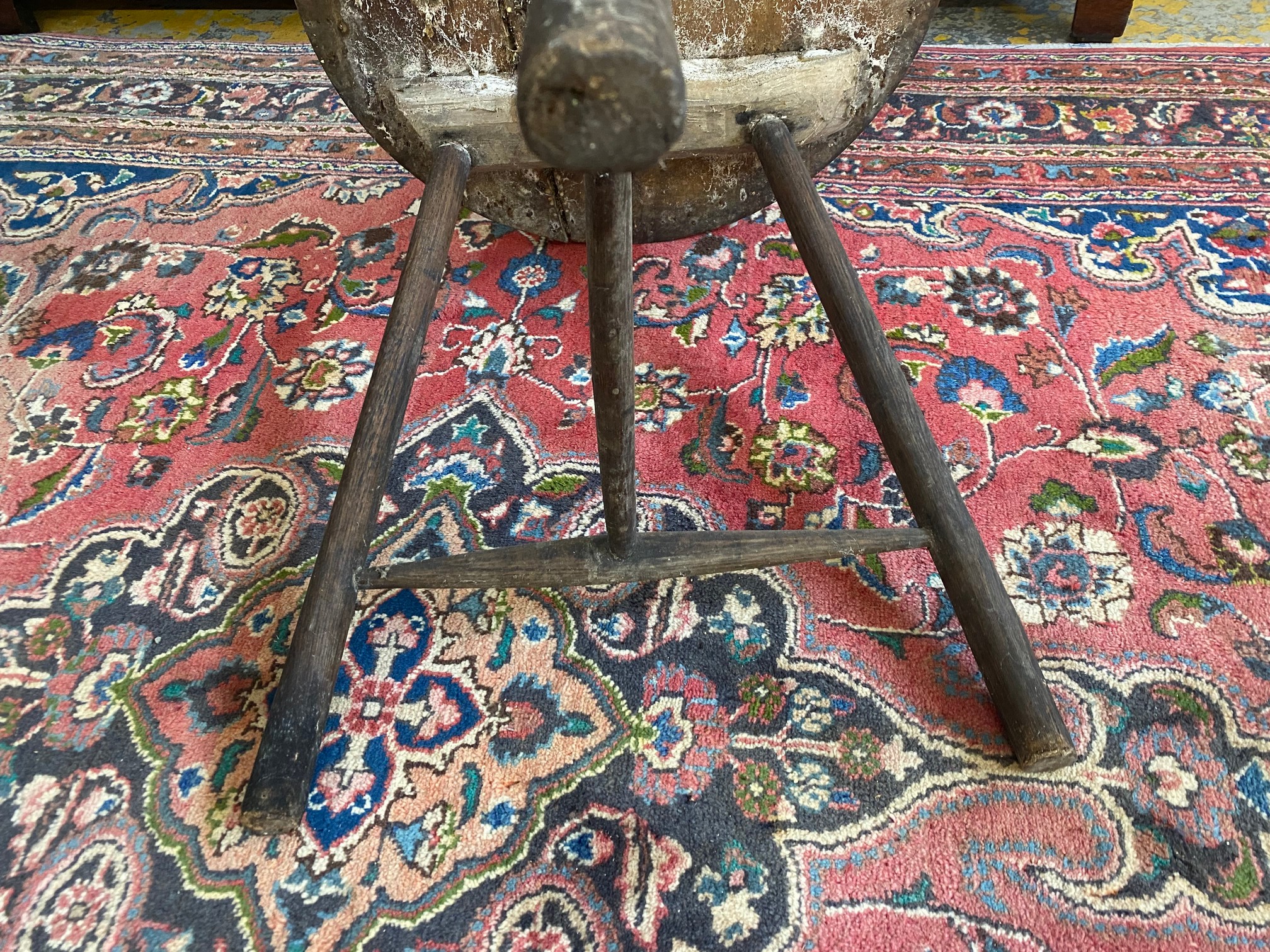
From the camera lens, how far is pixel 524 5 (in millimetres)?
1007

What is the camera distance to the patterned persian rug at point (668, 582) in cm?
80

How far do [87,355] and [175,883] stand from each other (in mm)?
933

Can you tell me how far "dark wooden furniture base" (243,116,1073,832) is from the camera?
844mm

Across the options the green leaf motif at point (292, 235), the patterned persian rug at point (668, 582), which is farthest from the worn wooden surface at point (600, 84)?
the green leaf motif at point (292, 235)

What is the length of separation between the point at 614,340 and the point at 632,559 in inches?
10.6

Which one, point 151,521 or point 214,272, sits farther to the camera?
point 214,272

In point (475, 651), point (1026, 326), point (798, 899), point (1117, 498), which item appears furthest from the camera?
point (1026, 326)

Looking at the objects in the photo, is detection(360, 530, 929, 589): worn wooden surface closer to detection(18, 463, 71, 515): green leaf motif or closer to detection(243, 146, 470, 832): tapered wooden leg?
detection(243, 146, 470, 832): tapered wooden leg

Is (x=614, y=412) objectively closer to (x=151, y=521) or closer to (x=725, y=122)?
(x=725, y=122)

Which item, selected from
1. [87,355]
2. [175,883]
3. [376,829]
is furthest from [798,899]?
[87,355]

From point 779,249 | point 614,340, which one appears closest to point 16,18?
point 779,249

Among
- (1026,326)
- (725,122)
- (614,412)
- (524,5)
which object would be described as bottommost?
(1026,326)

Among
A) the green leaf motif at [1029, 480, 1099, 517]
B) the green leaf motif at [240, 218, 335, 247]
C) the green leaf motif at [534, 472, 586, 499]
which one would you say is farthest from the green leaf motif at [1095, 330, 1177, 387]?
the green leaf motif at [240, 218, 335, 247]

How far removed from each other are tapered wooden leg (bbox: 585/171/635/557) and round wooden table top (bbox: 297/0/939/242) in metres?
0.40
